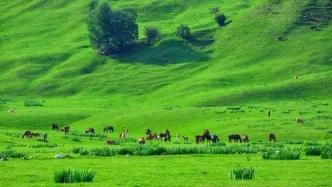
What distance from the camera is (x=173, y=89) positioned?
110688mm

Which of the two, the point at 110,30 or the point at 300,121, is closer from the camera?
the point at 300,121

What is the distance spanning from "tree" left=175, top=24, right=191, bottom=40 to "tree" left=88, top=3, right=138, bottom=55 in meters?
7.55

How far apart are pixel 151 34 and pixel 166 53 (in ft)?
24.9

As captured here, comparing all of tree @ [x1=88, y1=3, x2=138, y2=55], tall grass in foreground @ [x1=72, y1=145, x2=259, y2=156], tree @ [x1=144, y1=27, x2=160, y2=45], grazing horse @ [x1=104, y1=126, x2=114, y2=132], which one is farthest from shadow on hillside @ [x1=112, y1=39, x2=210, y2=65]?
tall grass in foreground @ [x1=72, y1=145, x2=259, y2=156]

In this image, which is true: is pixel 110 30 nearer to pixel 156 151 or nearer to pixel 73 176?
pixel 156 151

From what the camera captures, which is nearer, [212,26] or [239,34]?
[239,34]

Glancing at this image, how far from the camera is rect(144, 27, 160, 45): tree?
138m

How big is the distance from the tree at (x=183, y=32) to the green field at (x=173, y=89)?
134 centimetres

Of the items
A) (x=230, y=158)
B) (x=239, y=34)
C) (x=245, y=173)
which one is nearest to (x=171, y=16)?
(x=239, y=34)

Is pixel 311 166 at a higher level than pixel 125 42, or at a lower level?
lower

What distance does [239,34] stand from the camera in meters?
133

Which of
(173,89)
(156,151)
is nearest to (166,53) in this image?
(173,89)

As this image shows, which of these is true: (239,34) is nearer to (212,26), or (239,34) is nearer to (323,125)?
(212,26)

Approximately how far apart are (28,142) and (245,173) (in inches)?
1263
